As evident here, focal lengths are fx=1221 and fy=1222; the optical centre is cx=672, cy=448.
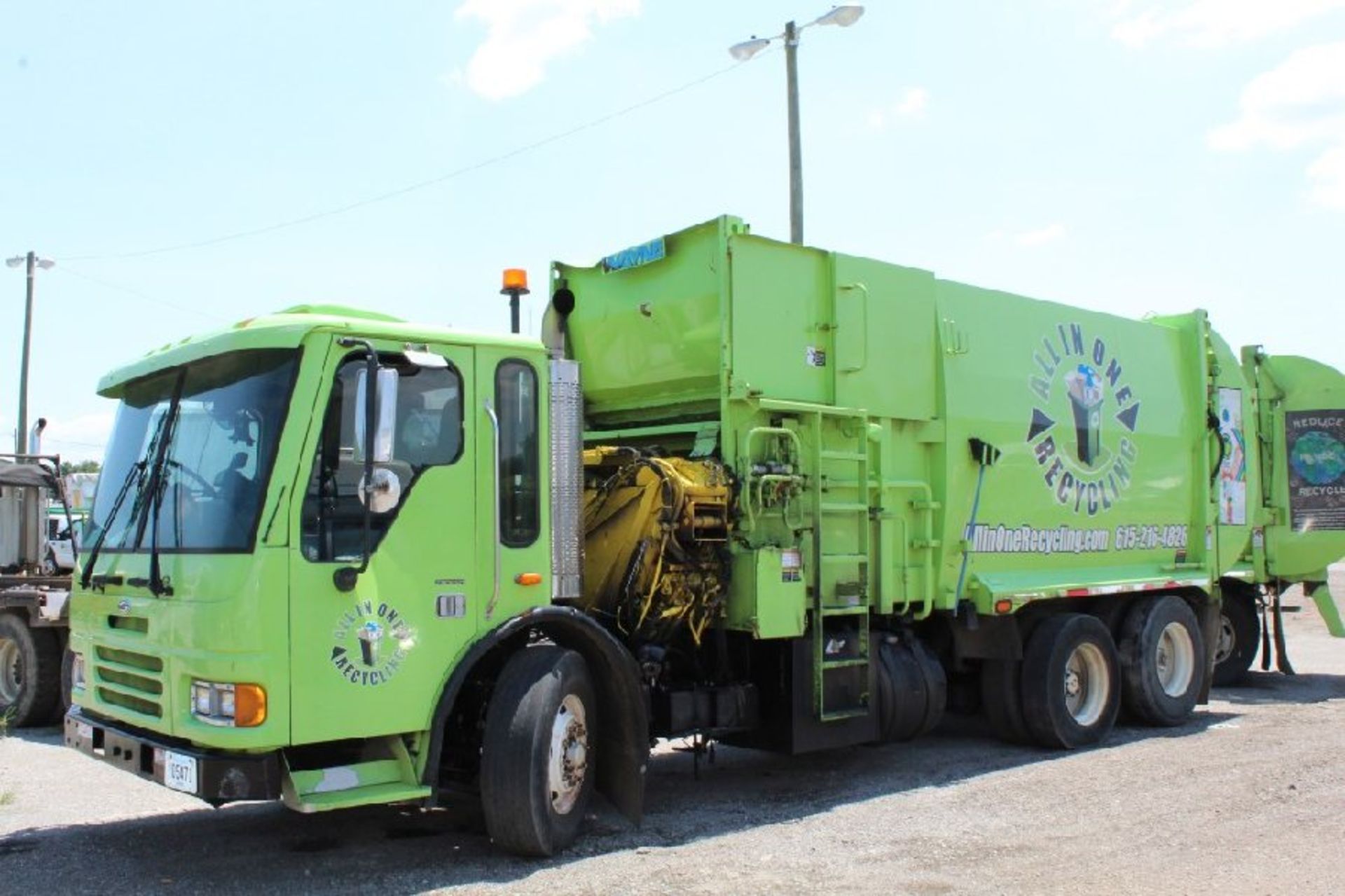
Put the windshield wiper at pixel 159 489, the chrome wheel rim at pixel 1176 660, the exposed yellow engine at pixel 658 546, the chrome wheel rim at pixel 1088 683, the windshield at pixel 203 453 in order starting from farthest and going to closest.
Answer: the chrome wheel rim at pixel 1176 660, the chrome wheel rim at pixel 1088 683, the exposed yellow engine at pixel 658 546, the windshield wiper at pixel 159 489, the windshield at pixel 203 453

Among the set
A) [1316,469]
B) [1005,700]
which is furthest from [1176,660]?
[1316,469]

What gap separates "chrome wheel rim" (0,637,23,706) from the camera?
11016mm

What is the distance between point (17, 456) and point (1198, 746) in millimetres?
10873

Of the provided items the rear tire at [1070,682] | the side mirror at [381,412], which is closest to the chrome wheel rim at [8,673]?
the side mirror at [381,412]

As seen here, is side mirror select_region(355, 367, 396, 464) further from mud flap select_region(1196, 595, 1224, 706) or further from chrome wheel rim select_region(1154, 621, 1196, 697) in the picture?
mud flap select_region(1196, 595, 1224, 706)

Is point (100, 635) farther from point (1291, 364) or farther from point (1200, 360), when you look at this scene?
point (1291, 364)

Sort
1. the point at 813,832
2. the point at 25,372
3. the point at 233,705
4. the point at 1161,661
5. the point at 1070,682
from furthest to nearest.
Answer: the point at 25,372 < the point at 1161,661 < the point at 1070,682 < the point at 813,832 < the point at 233,705

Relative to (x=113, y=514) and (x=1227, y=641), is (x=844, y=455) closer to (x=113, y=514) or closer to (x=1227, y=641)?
(x=113, y=514)

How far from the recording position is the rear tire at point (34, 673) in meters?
10.4

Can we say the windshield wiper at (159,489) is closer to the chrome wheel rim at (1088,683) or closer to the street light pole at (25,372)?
the chrome wheel rim at (1088,683)

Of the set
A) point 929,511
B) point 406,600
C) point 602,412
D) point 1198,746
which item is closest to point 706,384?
point 602,412

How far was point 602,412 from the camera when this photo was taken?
888 cm

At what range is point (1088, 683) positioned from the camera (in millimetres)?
10023

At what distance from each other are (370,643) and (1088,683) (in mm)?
6543
